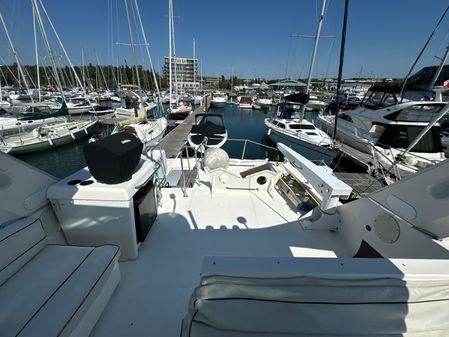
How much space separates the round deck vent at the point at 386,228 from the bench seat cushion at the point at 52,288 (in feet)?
7.29

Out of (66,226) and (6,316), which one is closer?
(6,316)

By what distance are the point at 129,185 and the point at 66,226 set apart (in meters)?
0.70

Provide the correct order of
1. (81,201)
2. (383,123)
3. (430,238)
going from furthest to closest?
(383,123) < (81,201) < (430,238)

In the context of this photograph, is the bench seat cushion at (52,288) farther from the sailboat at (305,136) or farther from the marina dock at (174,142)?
the sailboat at (305,136)

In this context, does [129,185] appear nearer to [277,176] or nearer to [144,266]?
[144,266]

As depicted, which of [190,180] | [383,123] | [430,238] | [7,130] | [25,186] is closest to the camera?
[430,238]

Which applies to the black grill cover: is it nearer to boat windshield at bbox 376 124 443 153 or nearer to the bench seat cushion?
the bench seat cushion

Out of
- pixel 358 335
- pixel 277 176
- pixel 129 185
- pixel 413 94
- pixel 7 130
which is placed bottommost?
pixel 7 130

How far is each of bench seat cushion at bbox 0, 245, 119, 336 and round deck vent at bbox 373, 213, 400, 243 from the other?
7.29ft

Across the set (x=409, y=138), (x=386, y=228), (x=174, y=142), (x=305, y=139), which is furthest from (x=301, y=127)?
(x=386, y=228)

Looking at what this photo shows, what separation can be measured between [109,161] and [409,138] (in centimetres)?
1005

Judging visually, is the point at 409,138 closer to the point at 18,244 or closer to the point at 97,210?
the point at 97,210

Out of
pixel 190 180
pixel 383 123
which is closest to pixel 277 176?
pixel 190 180

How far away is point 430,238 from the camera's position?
1.46 m
